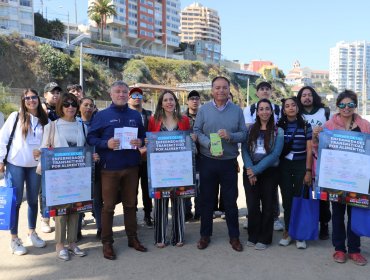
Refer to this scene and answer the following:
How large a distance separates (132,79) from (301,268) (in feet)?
169

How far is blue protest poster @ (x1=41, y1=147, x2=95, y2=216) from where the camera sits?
4.21 m

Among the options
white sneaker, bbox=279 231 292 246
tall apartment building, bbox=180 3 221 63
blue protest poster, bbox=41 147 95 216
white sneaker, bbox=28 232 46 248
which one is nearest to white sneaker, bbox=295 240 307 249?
white sneaker, bbox=279 231 292 246

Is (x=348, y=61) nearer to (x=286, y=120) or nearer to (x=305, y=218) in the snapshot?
(x=286, y=120)

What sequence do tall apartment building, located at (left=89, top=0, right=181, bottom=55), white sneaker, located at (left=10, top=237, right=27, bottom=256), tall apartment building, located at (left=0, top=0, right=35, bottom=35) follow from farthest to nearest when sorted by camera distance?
tall apartment building, located at (left=89, top=0, right=181, bottom=55) → tall apartment building, located at (left=0, top=0, right=35, bottom=35) → white sneaker, located at (left=10, top=237, right=27, bottom=256)

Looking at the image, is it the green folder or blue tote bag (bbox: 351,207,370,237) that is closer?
blue tote bag (bbox: 351,207,370,237)

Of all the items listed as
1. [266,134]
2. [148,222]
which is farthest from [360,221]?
[148,222]

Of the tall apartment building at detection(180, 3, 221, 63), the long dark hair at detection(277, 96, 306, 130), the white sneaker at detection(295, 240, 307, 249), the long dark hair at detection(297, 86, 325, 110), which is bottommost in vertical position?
the white sneaker at detection(295, 240, 307, 249)

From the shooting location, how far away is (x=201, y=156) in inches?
190

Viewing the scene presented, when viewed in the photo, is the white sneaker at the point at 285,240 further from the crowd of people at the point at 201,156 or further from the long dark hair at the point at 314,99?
the long dark hair at the point at 314,99

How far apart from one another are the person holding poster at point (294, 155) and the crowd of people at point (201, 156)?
13mm

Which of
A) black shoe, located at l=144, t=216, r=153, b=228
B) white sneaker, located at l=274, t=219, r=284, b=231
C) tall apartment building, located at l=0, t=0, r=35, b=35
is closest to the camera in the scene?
white sneaker, located at l=274, t=219, r=284, b=231

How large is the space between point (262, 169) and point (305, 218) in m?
0.91

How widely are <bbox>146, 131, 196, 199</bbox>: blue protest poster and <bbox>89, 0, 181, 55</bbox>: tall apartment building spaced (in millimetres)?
71819

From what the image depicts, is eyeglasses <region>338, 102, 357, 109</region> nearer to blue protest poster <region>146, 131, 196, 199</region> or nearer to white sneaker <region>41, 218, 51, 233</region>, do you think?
Answer: blue protest poster <region>146, 131, 196, 199</region>
